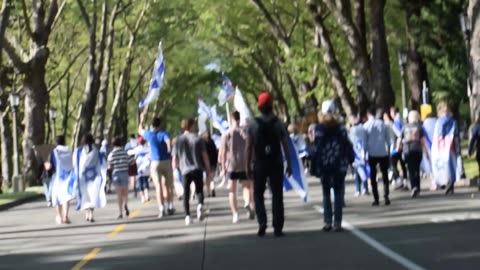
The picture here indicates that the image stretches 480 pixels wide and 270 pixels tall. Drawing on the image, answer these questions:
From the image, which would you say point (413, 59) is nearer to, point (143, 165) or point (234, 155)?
point (143, 165)

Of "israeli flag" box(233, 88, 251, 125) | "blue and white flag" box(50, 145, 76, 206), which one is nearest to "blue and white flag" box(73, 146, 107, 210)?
"blue and white flag" box(50, 145, 76, 206)

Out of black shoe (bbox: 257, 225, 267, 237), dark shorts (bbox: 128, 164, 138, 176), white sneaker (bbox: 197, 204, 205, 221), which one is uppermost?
dark shorts (bbox: 128, 164, 138, 176)

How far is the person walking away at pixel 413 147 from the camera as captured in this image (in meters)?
24.8

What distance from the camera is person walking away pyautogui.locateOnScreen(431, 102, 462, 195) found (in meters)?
25.2

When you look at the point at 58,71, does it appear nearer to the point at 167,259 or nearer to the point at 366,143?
the point at 366,143

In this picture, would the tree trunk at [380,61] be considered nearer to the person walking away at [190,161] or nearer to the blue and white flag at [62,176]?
the blue and white flag at [62,176]

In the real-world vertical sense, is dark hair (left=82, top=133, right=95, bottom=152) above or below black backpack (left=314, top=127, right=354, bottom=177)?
above

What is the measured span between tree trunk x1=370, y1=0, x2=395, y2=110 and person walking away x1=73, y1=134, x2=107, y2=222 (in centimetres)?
1816

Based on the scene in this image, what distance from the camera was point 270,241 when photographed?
16328mm

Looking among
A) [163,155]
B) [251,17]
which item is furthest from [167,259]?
[251,17]

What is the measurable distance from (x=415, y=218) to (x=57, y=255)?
573 cm

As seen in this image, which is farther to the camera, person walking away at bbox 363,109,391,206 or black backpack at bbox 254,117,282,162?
person walking away at bbox 363,109,391,206

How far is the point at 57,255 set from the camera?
53.4ft

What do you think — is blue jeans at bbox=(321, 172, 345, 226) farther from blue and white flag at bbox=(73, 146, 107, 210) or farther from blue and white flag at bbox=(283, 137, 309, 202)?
blue and white flag at bbox=(73, 146, 107, 210)
